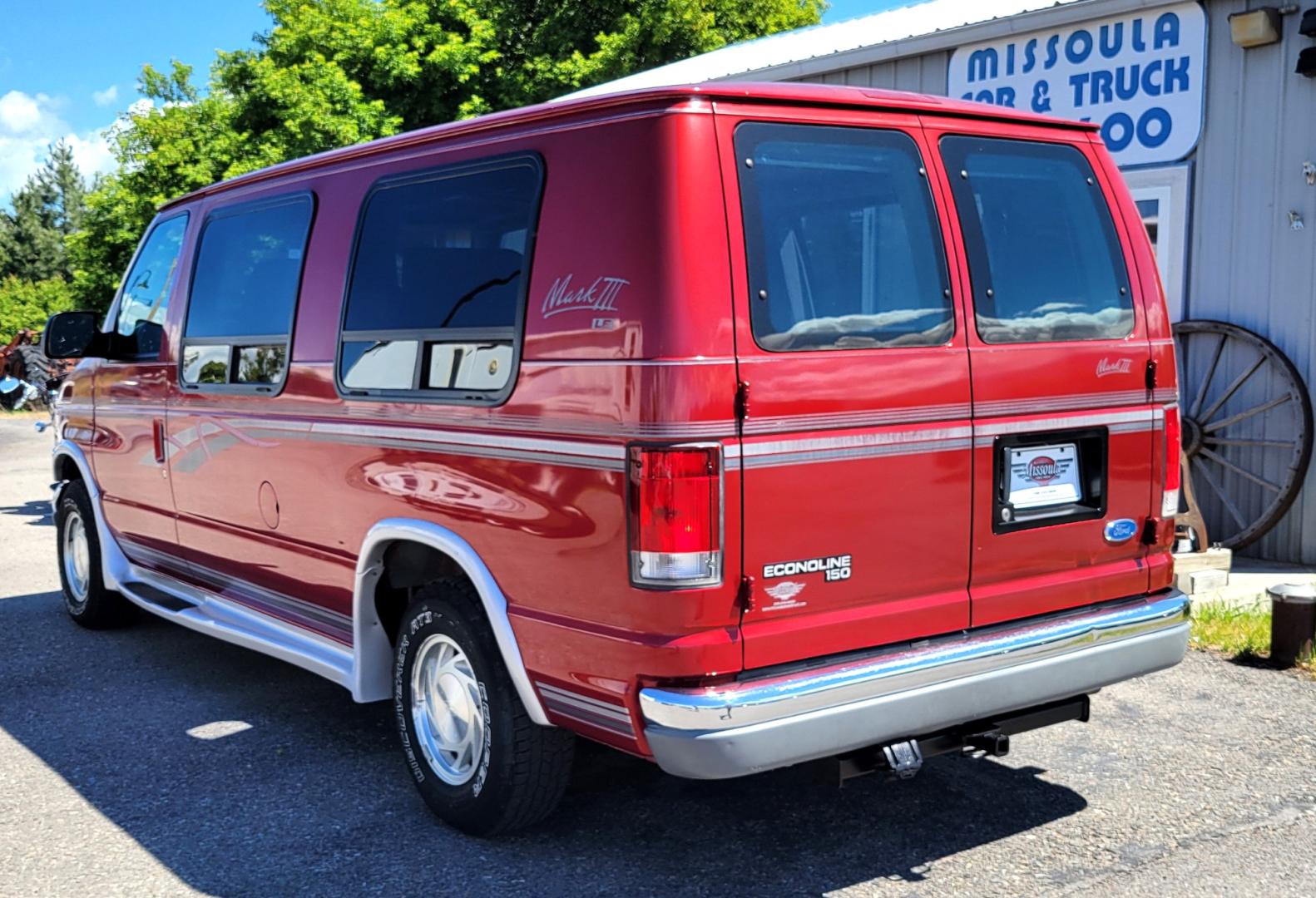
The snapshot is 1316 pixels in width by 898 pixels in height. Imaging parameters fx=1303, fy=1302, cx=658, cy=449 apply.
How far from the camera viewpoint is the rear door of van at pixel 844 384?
3.45 metres

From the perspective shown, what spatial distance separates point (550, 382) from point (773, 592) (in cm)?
86

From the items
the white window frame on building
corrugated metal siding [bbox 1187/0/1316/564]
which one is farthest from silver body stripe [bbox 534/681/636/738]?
the white window frame on building

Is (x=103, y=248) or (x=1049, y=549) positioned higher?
(x=103, y=248)

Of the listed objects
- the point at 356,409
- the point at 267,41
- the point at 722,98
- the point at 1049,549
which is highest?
the point at 267,41

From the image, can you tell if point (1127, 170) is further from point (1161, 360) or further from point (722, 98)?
point (722, 98)

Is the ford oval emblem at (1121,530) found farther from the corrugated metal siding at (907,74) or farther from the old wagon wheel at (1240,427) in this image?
the corrugated metal siding at (907,74)

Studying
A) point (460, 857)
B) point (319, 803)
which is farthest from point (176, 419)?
point (460, 857)

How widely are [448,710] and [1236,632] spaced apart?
427 cm

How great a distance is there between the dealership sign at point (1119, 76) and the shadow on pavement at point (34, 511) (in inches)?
333

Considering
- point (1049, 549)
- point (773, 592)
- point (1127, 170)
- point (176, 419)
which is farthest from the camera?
point (1127, 170)

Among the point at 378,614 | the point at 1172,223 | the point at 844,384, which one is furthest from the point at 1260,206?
the point at 378,614

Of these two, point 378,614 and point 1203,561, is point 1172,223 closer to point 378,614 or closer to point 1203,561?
point 1203,561

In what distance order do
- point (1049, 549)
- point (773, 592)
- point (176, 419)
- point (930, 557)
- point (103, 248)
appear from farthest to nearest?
point (103, 248) → point (176, 419) → point (1049, 549) → point (930, 557) → point (773, 592)

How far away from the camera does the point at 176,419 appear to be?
5.74 metres
